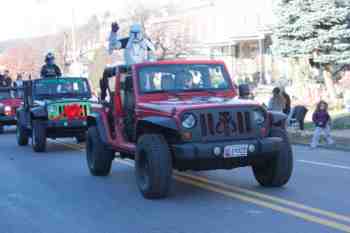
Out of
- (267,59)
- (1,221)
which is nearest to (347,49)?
(267,59)

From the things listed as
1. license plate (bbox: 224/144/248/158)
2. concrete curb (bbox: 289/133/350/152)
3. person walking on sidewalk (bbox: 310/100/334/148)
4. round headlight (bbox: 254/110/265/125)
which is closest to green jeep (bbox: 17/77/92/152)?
person walking on sidewalk (bbox: 310/100/334/148)

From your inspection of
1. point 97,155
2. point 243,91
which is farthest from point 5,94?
point 243,91

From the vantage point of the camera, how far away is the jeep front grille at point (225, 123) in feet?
28.5

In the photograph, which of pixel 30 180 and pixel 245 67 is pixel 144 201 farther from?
pixel 245 67

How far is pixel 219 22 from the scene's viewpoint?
2048 inches

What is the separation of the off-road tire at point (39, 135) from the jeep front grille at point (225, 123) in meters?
8.38

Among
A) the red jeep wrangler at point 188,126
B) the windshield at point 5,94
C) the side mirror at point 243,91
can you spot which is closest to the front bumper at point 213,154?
the red jeep wrangler at point 188,126

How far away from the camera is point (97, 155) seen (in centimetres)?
1146

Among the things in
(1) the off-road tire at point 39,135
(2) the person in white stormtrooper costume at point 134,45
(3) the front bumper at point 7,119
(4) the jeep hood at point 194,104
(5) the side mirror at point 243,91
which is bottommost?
(3) the front bumper at point 7,119

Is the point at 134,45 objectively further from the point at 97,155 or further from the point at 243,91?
the point at 243,91

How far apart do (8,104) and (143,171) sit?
17.0 m

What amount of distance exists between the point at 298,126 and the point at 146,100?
1073cm

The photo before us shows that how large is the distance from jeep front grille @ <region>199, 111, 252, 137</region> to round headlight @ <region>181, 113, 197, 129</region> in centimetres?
9

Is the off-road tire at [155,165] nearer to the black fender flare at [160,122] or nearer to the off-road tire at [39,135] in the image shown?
the black fender flare at [160,122]
